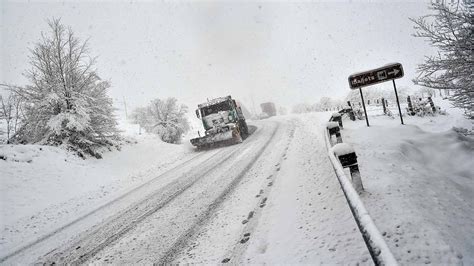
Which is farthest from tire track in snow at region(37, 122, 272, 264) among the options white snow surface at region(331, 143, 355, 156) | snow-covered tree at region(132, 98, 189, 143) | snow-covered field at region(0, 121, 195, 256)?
snow-covered tree at region(132, 98, 189, 143)

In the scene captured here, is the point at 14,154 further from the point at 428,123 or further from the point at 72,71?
the point at 428,123

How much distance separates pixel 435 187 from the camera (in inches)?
161

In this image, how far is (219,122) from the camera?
55.3 feet

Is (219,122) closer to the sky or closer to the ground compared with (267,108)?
closer to the ground

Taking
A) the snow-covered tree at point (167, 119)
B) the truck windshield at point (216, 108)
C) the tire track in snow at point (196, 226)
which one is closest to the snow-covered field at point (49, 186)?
the tire track in snow at point (196, 226)

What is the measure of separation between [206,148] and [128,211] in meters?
10.3

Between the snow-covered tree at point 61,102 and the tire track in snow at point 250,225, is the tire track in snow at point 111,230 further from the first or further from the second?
the snow-covered tree at point 61,102

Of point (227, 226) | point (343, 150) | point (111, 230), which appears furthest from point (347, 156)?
point (111, 230)

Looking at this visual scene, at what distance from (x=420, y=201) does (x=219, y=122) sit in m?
13.9

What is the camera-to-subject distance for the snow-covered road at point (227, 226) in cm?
333

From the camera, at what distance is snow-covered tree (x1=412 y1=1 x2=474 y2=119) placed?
7.01 metres

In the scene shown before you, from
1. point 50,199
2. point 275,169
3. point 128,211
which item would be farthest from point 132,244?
point 50,199

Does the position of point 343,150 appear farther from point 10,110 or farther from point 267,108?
point 267,108

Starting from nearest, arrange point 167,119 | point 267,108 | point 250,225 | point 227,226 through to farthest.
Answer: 1. point 250,225
2. point 227,226
3. point 167,119
4. point 267,108
